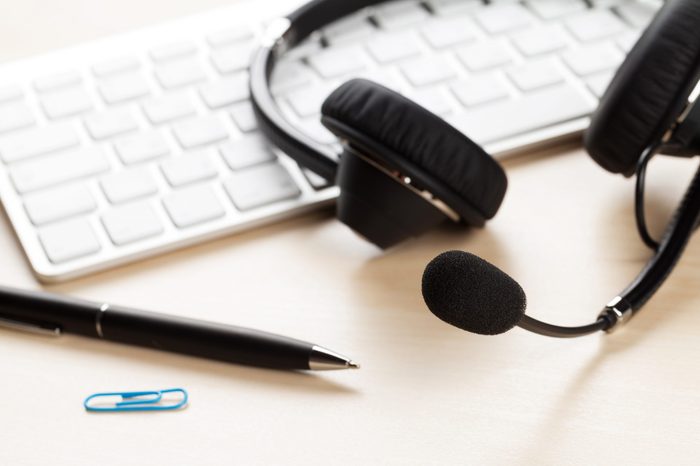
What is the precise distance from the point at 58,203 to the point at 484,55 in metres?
0.37

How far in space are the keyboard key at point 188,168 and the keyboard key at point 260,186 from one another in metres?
0.02

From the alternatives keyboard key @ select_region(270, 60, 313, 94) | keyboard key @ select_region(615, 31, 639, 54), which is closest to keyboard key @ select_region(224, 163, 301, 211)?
keyboard key @ select_region(270, 60, 313, 94)

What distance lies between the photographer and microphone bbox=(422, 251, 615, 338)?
550 millimetres

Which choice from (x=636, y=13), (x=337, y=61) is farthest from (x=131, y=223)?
(x=636, y=13)

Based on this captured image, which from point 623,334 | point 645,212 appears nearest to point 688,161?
point 645,212

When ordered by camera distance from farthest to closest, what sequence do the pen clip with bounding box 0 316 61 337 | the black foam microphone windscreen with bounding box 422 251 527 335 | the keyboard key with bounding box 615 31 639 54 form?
1. the keyboard key with bounding box 615 31 639 54
2. the pen clip with bounding box 0 316 61 337
3. the black foam microphone windscreen with bounding box 422 251 527 335

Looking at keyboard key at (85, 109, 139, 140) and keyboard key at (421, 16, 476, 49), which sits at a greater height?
keyboard key at (85, 109, 139, 140)

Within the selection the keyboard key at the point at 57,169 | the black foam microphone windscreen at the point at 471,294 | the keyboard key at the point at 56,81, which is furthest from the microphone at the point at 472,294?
the keyboard key at the point at 56,81

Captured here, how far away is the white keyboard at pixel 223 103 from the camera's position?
2.36 feet

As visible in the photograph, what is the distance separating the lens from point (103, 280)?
2.26ft

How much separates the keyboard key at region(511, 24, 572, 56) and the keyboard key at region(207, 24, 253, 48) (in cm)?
23

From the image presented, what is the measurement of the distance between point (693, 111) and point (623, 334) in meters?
0.16

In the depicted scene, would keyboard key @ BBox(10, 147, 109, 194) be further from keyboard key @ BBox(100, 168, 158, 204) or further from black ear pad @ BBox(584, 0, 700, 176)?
black ear pad @ BBox(584, 0, 700, 176)

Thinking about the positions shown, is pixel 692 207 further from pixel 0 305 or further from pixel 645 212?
pixel 0 305
